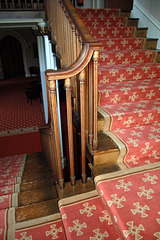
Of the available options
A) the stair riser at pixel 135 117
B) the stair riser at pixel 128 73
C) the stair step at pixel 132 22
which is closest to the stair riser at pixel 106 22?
the stair step at pixel 132 22

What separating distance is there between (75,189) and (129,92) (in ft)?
4.74

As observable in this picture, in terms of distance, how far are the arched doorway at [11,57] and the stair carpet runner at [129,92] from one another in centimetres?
1043

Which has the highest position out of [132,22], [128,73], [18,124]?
[132,22]

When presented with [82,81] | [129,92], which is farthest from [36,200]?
[129,92]

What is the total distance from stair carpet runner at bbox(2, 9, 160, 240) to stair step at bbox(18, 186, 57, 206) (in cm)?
28

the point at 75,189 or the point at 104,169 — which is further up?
the point at 104,169

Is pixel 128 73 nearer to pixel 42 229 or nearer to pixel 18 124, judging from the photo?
pixel 42 229

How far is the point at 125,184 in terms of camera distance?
1.56 m

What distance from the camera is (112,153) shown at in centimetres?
179

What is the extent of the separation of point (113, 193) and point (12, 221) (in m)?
0.88

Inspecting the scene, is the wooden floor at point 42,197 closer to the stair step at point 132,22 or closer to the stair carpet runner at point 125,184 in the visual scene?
the stair carpet runner at point 125,184

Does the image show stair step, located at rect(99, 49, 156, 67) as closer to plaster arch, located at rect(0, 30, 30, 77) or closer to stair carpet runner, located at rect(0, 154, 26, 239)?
stair carpet runner, located at rect(0, 154, 26, 239)

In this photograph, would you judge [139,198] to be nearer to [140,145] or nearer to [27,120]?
[140,145]

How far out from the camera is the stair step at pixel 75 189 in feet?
5.74
